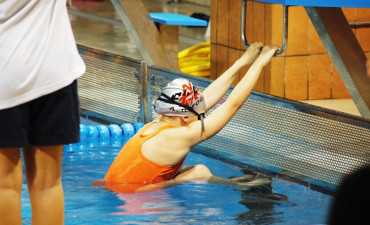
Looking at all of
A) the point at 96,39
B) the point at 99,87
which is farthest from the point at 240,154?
the point at 96,39

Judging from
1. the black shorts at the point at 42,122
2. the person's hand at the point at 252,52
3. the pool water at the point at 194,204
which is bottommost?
the pool water at the point at 194,204

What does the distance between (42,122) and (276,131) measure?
3.10 m

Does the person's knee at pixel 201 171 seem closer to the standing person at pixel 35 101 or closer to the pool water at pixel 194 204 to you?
the pool water at pixel 194 204

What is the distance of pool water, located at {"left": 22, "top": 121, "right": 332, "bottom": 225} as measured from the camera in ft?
14.3

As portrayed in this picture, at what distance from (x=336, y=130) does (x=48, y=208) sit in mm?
2800

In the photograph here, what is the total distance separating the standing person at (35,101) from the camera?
2.65 meters

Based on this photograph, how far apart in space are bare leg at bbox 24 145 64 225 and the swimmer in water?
215cm

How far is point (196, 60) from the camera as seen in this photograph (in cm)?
889

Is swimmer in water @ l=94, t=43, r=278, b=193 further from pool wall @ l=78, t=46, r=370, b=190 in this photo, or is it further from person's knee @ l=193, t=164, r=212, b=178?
pool wall @ l=78, t=46, r=370, b=190

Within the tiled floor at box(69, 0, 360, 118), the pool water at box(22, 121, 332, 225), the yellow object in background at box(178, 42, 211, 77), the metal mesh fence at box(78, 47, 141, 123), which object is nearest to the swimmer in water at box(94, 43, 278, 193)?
the pool water at box(22, 121, 332, 225)

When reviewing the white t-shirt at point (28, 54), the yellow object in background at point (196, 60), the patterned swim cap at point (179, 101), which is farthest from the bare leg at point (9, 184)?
the yellow object in background at point (196, 60)

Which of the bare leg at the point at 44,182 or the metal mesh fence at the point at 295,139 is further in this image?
the metal mesh fence at the point at 295,139

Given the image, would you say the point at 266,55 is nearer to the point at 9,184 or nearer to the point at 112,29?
the point at 9,184

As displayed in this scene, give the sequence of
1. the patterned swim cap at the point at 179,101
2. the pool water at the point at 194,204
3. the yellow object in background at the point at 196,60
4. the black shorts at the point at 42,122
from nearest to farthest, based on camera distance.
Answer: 1. the black shorts at the point at 42,122
2. the pool water at the point at 194,204
3. the patterned swim cap at the point at 179,101
4. the yellow object in background at the point at 196,60
